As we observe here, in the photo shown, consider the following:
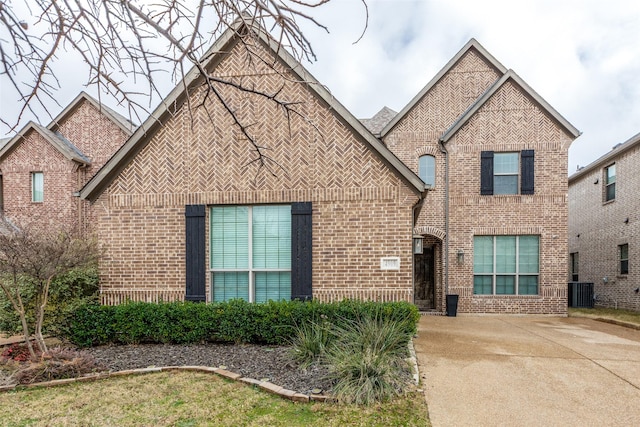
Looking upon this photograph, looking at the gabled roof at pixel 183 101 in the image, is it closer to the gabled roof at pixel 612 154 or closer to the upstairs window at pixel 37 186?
the upstairs window at pixel 37 186

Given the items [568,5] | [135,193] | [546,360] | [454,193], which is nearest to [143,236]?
[135,193]

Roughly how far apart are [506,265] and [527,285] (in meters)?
0.92

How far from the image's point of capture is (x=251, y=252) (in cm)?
735

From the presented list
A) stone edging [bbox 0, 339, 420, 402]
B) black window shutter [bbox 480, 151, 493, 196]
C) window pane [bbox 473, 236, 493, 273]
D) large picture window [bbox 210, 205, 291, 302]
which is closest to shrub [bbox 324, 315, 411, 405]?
stone edging [bbox 0, 339, 420, 402]

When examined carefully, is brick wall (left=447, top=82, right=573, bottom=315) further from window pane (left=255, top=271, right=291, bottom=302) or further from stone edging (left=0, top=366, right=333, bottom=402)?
stone edging (left=0, top=366, right=333, bottom=402)

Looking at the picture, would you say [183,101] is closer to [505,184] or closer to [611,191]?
[505,184]

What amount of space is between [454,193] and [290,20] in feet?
34.8

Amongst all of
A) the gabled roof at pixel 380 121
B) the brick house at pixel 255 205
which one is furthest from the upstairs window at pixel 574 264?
the brick house at pixel 255 205

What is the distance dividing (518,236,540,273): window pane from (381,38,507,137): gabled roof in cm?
584

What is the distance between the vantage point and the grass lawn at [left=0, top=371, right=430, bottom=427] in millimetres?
3680

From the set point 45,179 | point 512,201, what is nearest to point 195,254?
point 512,201

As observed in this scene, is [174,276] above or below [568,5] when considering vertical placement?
below

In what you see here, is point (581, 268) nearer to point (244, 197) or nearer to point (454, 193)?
point (454, 193)

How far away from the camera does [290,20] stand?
2.58 metres
